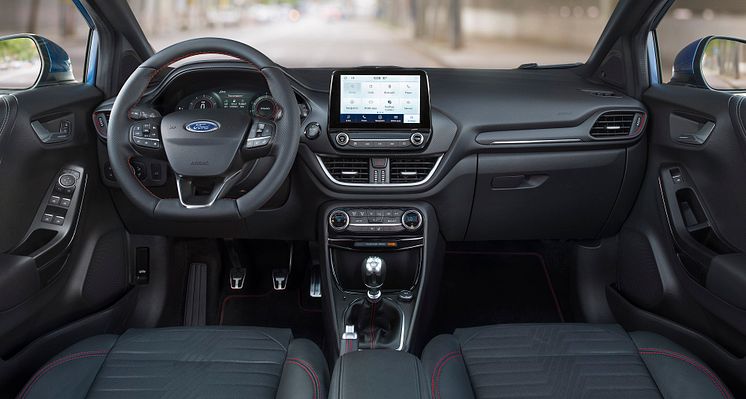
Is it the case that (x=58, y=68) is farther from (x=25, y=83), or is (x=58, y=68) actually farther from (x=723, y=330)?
(x=723, y=330)

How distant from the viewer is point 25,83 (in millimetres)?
2311

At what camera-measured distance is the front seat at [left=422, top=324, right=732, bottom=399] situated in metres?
1.58

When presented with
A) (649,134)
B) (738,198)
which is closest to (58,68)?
(649,134)

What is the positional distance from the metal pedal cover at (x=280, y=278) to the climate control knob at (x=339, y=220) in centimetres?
55

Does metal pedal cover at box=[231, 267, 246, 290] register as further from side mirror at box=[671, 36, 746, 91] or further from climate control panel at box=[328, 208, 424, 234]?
side mirror at box=[671, 36, 746, 91]

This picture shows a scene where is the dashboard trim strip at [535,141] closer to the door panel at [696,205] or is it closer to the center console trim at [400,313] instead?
the door panel at [696,205]

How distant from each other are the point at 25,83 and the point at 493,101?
1.72 metres

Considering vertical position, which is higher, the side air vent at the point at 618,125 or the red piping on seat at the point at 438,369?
the side air vent at the point at 618,125

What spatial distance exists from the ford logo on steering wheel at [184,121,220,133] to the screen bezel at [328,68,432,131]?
501 millimetres

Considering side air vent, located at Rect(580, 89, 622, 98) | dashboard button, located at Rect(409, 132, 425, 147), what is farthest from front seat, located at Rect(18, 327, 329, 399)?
side air vent, located at Rect(580, 89, 622, 98)

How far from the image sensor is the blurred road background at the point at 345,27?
270cm

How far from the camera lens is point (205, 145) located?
191 cm

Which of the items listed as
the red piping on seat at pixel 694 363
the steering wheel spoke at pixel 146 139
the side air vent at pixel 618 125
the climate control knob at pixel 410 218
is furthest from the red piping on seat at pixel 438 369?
the side air vent at pixel 618 125

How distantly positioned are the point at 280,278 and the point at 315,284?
0.63 feet
